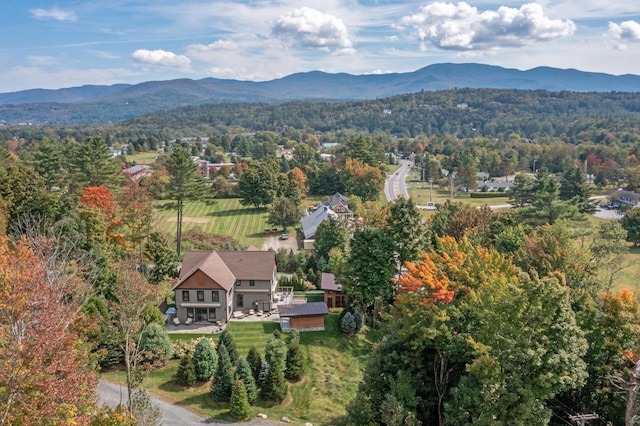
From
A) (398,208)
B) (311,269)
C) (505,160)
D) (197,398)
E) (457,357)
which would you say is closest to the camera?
(457,357)

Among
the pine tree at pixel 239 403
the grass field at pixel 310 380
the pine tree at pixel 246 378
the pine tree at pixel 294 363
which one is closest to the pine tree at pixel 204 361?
the grass field at pixel 310 380

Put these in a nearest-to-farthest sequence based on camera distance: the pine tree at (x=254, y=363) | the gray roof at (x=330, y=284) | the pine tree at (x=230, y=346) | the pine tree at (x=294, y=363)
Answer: the pine tree at (x=254, y=363) → the pine tree at (x=230, y=346) → the pine tree at (x=294, y=363) → the gray roof at (x=330, y=284)

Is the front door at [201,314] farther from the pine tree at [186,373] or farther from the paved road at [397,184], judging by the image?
the paved road at [397,184]

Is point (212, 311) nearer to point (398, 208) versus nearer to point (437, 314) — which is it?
point (398, 208)

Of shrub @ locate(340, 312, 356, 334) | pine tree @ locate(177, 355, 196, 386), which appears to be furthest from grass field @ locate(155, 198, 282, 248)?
pine tree @ locate(177, 355, 196, 386)

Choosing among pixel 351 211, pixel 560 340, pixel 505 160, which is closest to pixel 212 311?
pixel 560 340
